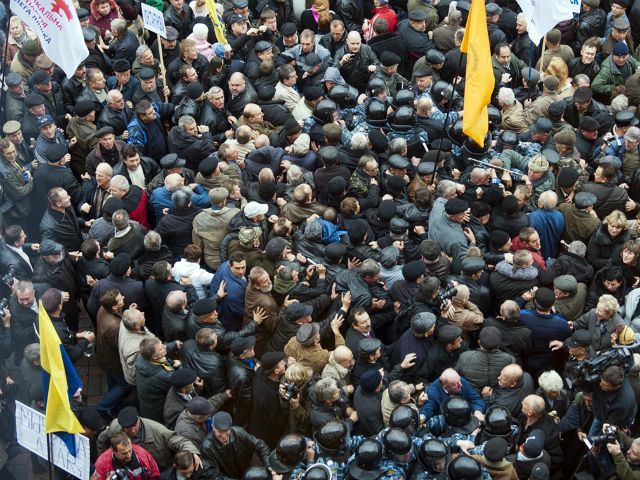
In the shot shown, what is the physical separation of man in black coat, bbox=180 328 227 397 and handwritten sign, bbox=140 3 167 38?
5.49 metres

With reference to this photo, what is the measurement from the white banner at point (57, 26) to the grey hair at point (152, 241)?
Result: 222 centimetres

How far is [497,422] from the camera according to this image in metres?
9.39

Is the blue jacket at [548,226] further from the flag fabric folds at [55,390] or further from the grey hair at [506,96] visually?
the flag fabric folds at [55,390]

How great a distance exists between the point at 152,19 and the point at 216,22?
1.10 meters

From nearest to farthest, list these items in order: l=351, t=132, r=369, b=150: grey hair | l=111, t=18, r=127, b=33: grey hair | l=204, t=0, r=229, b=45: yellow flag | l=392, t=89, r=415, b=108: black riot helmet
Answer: l=351, t=132, r=369, b=150: grey hair → l=392, t=89, r=415, b=108: black riot helmet → l=204, t=0, r=229, b=45: yellow flag → l=111, t=18, r=127, b=33: grey hair

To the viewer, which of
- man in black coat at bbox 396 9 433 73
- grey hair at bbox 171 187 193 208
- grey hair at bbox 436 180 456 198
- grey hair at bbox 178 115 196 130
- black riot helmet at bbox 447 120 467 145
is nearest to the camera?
grey hair at bbox 436 180 456 198

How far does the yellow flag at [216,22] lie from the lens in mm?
15016

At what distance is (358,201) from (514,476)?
4258 millimetres

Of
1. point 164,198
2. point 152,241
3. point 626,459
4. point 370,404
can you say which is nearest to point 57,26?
point 164,198

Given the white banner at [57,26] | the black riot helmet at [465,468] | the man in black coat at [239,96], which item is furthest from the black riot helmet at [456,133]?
the black riot helmet at [465,468]

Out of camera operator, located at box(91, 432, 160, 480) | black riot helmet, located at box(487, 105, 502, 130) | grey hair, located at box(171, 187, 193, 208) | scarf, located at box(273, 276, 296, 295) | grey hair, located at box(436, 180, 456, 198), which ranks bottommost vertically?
camera operator, located at box(91, 432, 160, 480)

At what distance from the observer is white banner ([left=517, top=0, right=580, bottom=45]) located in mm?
14117

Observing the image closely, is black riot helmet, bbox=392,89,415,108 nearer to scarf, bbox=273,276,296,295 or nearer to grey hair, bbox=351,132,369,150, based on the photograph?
grey hair, bbox=351,132,369,150

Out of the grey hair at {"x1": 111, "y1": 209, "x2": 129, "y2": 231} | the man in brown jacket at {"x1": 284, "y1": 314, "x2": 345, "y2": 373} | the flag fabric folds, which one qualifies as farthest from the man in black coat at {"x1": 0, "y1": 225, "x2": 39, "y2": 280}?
the flag fabric folds
